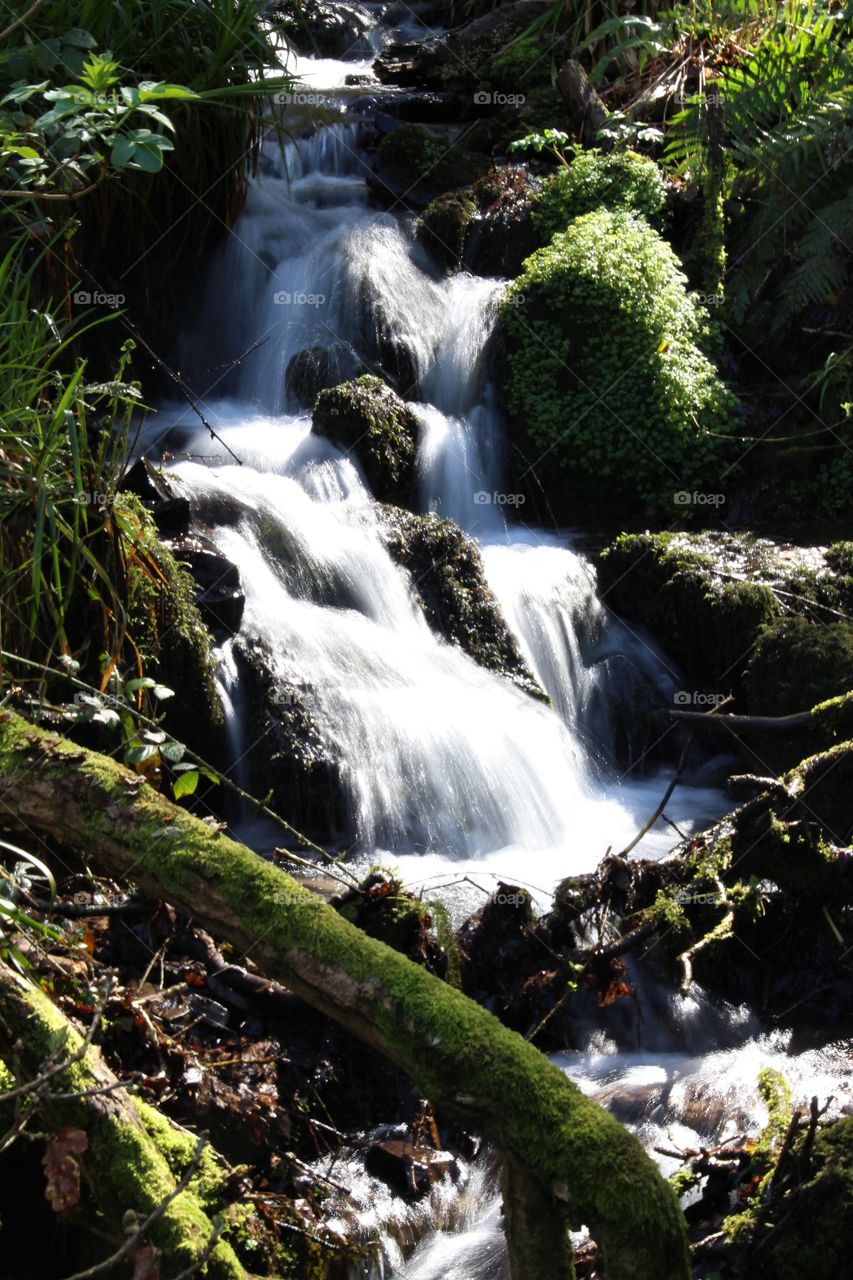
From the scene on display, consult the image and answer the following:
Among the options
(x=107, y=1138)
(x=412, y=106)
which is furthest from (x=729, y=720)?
(x=412, y=106)

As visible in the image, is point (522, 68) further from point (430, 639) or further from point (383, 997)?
point (383, 997)

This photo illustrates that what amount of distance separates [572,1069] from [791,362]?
6.33m

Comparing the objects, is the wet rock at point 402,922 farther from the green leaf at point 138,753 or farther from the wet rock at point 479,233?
the wet rock at point 479,233

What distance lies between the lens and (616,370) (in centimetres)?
864

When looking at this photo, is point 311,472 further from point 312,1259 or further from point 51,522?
point 312,1259

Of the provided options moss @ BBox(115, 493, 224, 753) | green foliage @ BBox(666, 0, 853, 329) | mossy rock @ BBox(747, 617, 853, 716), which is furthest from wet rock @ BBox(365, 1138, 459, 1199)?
green foliage @ BBox(666, 0, 853, 329)

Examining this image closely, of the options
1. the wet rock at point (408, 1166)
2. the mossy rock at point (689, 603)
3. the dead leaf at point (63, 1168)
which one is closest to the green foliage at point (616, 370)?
the mossy rock at point (689, 603)

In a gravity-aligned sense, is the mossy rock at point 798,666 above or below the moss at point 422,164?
below

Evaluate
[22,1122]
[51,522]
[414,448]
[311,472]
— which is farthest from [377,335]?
[22,1122]

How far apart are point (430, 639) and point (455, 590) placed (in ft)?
1.18

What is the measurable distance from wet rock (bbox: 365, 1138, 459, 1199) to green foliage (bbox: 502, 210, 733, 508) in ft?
18.7

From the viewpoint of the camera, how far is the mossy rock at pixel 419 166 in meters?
10.2

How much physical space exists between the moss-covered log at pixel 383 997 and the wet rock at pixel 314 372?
5.71 m

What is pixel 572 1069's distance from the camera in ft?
13.1
